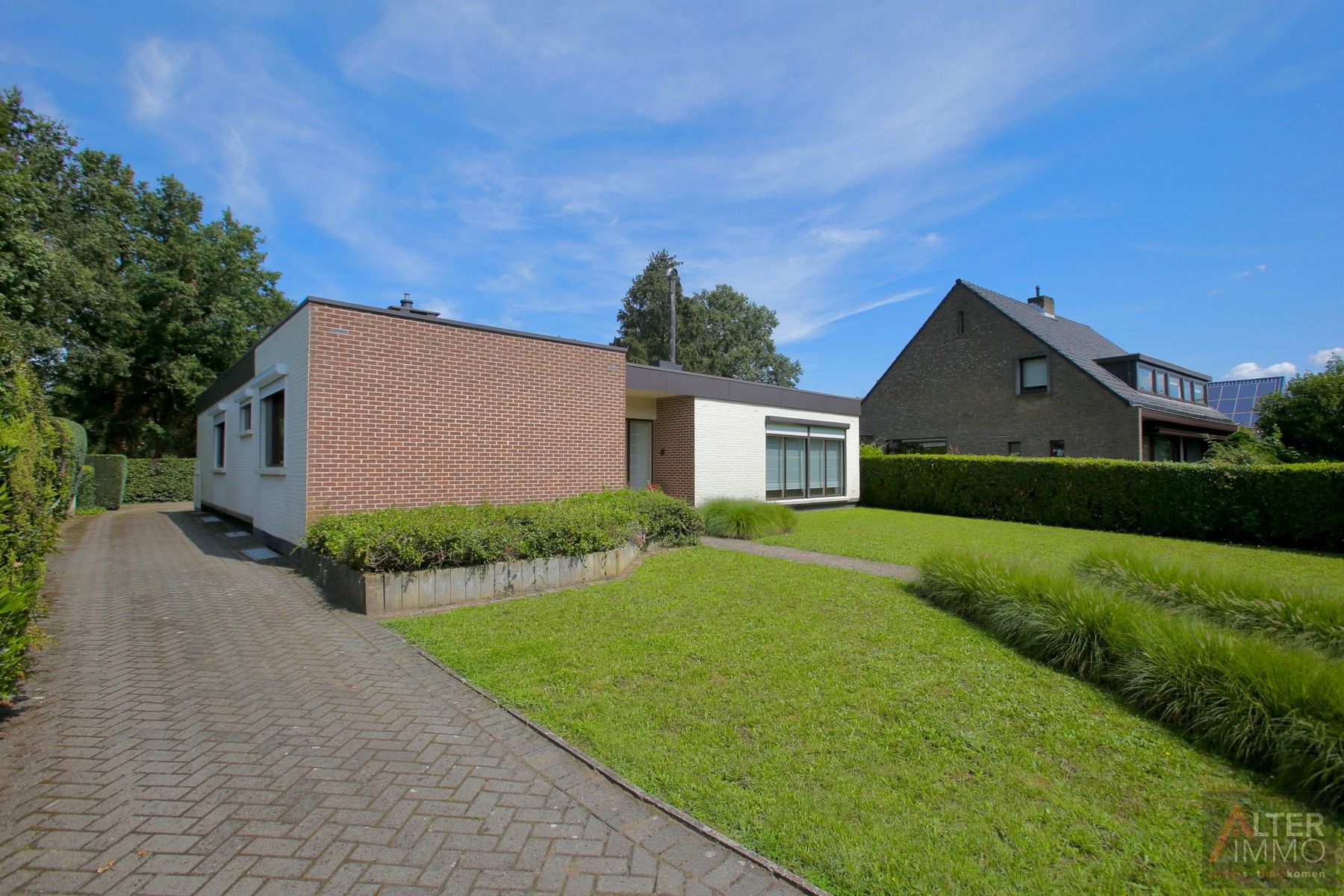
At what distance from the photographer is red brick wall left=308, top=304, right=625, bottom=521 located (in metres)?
8.35

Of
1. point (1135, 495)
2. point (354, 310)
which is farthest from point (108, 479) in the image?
point (1135, 495)

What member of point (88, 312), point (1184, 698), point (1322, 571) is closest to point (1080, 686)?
point (1184, 698)

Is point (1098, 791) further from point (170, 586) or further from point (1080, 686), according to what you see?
point (170, 586)

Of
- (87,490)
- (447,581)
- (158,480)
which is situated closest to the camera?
(447,581)

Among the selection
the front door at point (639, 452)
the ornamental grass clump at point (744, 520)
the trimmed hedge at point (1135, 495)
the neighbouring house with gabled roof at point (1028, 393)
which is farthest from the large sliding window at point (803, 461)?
the neighbouring house with gabled roof at point (1028, 393)

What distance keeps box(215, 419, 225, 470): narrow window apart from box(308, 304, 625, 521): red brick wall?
9.78m

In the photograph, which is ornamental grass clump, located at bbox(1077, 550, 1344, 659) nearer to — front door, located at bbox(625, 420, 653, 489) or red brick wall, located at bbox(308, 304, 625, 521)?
red brick wall, located at bbox(308, 304, 625, 521)

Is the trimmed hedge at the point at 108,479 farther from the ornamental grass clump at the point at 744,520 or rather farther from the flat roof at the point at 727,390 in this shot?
the ornamental grass clump at the point at 744,520

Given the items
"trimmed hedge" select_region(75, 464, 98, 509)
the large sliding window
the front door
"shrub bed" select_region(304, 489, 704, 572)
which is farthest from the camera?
"trimmed hedge" select_region(75, 464, 98, 509)

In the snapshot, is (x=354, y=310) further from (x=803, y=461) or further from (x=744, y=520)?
(x=803, y=461)

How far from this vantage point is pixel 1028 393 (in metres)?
23.5

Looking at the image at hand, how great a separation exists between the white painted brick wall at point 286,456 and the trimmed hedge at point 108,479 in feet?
28.9

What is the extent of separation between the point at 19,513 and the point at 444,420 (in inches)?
199

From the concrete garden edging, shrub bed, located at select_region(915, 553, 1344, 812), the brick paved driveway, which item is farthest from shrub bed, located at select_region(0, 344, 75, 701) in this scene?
shrub bed, located at select_region(915, 553, 1344, 812)
